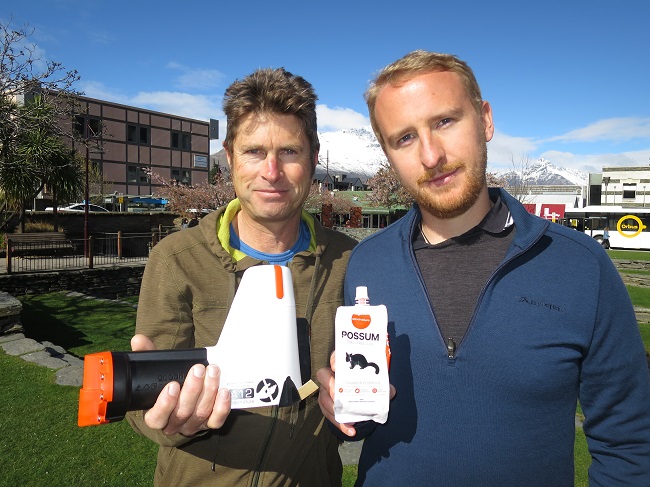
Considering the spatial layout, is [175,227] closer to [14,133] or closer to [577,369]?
[14,133]

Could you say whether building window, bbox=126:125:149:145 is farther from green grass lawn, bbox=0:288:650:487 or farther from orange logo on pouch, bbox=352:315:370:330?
orange logo on pouch, bbox=352:315:370:330

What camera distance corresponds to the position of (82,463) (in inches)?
174

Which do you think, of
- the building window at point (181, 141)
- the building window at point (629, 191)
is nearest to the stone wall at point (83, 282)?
the building window at point (181, 141)

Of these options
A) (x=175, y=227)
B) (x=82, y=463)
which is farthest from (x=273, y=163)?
(x=175, y=227)

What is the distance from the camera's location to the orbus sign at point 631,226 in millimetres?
34938

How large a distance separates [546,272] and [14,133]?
31.4ft

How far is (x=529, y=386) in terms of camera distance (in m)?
1.80

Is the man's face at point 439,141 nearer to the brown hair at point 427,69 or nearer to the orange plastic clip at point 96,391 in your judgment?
the brown hair at point 427,69

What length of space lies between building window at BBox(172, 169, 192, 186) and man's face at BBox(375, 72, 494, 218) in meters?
48.9

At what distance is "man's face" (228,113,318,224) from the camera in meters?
2.21

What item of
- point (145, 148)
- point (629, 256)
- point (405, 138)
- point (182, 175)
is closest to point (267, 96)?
point (405, 138)

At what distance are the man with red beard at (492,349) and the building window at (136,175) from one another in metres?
48.1

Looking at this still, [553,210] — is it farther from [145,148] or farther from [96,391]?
[96,391]

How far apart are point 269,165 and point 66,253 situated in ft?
68.0
